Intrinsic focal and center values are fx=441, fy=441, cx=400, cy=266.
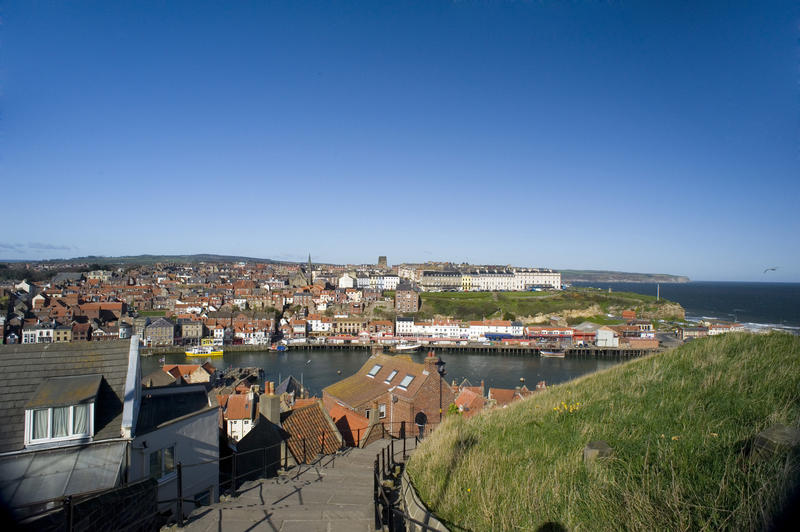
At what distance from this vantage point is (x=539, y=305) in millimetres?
74875

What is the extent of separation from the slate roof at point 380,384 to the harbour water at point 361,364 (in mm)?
18850

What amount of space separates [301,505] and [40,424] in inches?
127

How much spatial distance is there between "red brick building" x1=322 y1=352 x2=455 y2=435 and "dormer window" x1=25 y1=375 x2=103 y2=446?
6726 millimetres

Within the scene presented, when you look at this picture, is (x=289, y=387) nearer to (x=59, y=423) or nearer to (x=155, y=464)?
(x=155, y=464)

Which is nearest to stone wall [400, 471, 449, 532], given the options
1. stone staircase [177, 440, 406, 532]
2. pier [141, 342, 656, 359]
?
stone staircase [177, 440, 406, 532]

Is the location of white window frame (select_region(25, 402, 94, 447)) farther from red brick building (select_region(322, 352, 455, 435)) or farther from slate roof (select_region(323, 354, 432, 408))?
slate roof (select_region(323, 354, 432, 408))

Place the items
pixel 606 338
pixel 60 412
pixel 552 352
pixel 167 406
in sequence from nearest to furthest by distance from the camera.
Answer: pixel 60 412 → pixel 167 406 → pixel 552 352 → pixel 606 338

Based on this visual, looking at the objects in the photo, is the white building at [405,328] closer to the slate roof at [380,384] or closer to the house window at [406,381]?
the slate roof at [380,384]

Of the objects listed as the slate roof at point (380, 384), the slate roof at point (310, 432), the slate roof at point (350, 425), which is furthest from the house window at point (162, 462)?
the slate roof at point (380, 384)

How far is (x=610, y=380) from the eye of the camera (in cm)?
698

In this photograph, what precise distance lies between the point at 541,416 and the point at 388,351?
1886 inches

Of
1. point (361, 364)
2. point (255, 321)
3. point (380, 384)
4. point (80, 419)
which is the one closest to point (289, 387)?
point (380, 384)

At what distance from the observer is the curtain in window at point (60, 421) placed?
5090 millimetres

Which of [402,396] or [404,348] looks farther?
[404,348]
